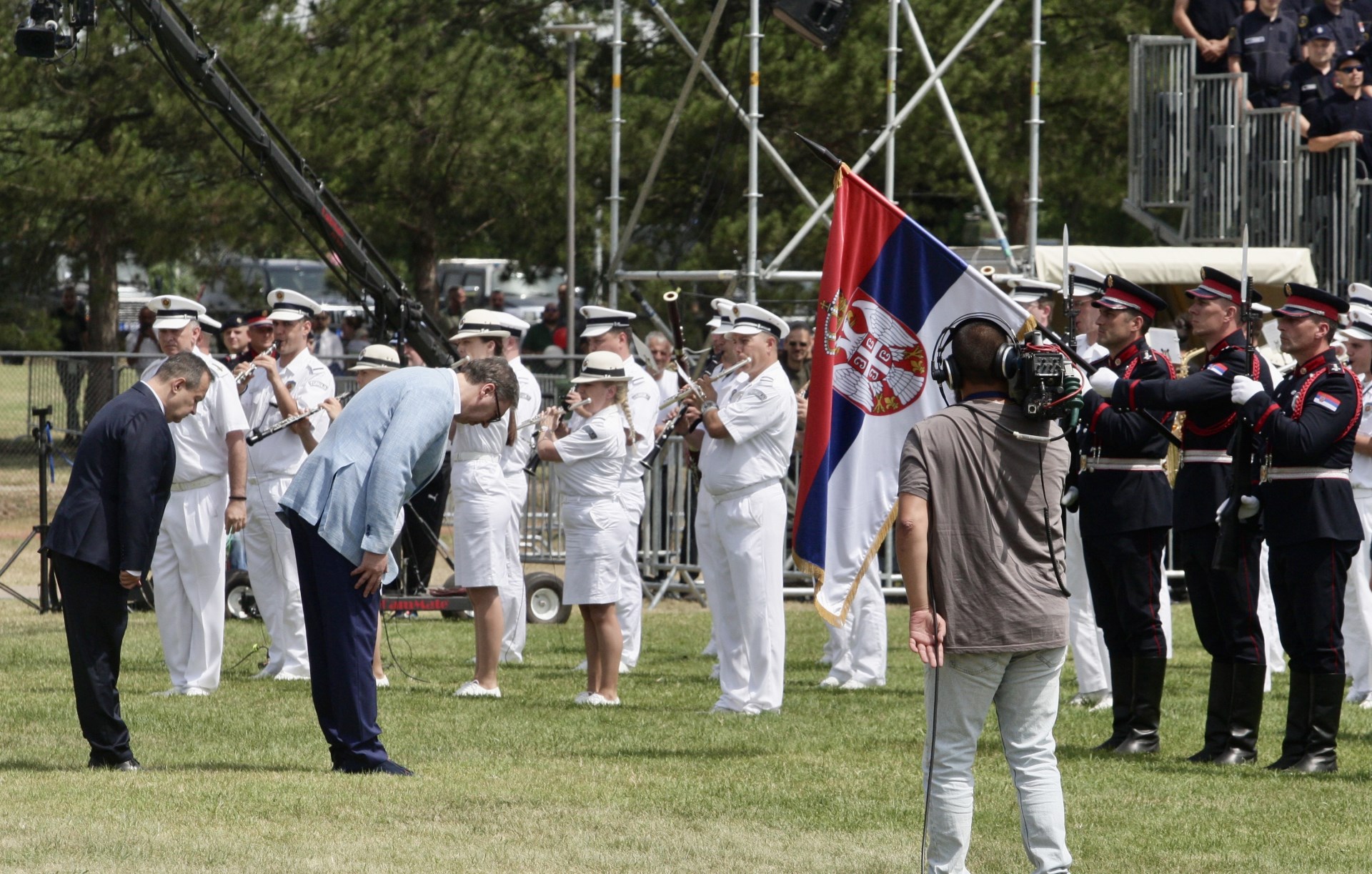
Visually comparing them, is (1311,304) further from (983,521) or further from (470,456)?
(470,456)

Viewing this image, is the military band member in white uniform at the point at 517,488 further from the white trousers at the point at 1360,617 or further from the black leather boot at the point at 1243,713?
the white trousers at the point at 1360,617

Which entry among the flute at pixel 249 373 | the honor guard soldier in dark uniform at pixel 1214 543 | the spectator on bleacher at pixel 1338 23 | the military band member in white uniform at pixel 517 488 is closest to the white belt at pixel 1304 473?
the honor guard soldier in dark uniform at pixel 1214 543

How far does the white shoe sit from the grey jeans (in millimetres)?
4815

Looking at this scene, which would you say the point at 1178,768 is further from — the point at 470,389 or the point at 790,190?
the point at 790,190

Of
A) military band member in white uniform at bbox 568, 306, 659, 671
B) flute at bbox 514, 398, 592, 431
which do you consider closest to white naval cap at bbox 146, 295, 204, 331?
flute at bbox 514, 398, 592, 431

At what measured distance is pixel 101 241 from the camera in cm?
2309

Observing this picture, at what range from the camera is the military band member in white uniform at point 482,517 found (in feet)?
34.6

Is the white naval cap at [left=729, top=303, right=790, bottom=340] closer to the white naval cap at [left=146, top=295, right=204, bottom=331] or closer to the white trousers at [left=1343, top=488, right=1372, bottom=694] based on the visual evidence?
the white naval cap at [left=146, top=295, right=204, bottom=331]

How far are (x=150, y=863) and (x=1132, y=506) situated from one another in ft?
15.9

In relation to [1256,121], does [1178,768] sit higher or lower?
lower

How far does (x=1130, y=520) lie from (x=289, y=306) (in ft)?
17.9

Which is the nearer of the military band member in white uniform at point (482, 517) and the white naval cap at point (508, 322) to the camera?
the military band member in white uniform at point (482, 517)

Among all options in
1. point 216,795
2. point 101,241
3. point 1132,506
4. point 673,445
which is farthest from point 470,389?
point 101,241

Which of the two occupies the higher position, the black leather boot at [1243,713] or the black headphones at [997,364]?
the black headphones at [997,364]
